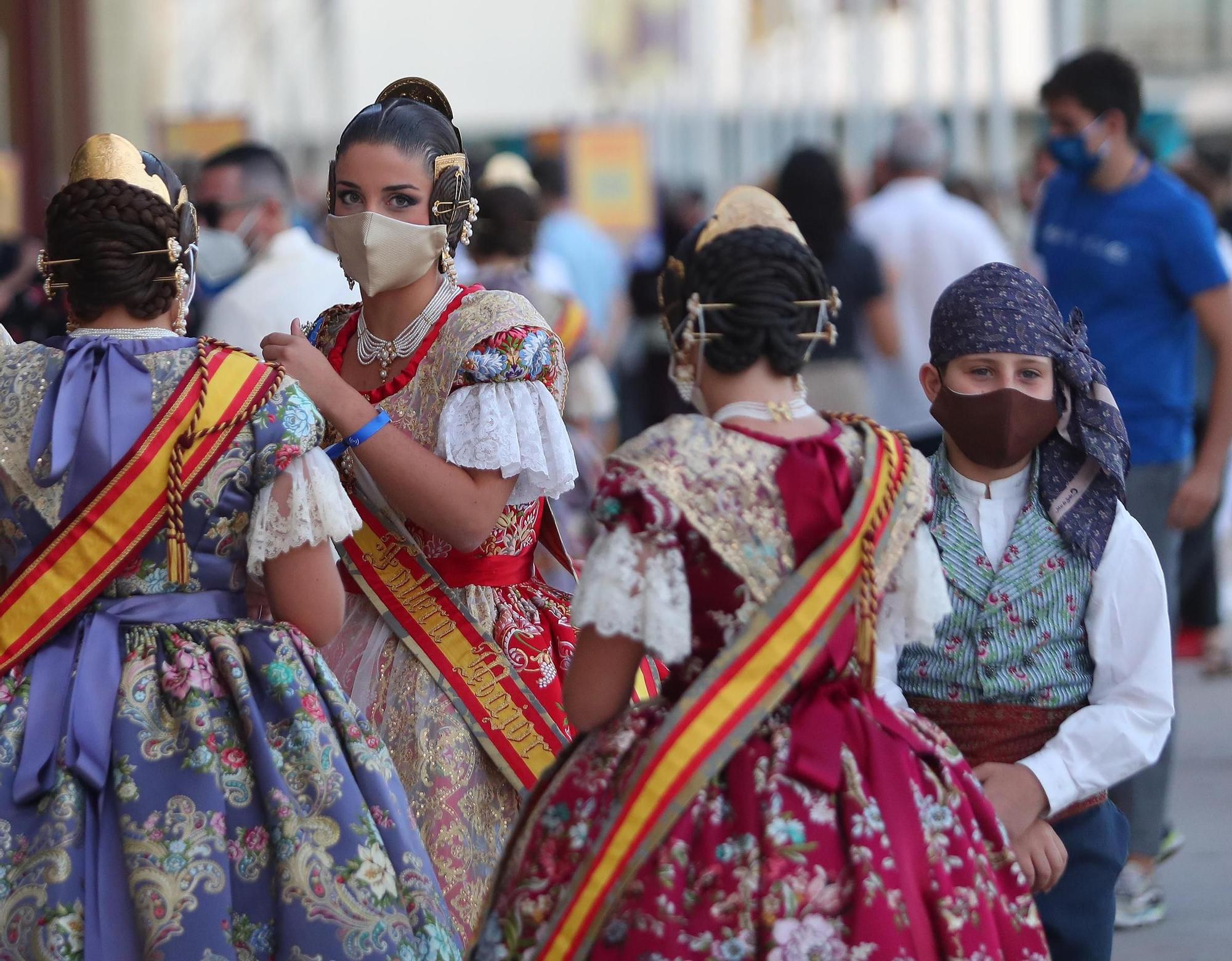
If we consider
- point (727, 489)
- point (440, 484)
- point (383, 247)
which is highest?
point (383, 247)

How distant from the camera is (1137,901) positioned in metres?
4.56

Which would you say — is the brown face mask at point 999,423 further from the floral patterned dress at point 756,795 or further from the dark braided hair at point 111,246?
the dark braided hair at point 111,246

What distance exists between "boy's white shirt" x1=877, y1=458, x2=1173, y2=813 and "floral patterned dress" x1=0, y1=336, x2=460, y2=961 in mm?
813

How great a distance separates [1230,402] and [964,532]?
6.49 ft

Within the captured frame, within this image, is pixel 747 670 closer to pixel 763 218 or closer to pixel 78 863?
pixel 763 218

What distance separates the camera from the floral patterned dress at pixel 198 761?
2.54 metres

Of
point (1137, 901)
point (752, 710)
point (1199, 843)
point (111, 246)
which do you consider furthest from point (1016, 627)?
point (1199, 843)

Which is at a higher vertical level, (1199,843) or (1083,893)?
(1083,893)

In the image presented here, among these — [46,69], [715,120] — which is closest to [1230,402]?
[46,69]

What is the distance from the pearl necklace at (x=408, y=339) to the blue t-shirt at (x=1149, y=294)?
2099 millimetres

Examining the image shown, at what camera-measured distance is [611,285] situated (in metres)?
9.82

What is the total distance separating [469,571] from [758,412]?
0.98 metres

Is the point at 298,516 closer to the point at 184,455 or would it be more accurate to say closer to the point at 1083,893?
the point at 184,455

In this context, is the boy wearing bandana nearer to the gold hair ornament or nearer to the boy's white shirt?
the boy's white shirt
